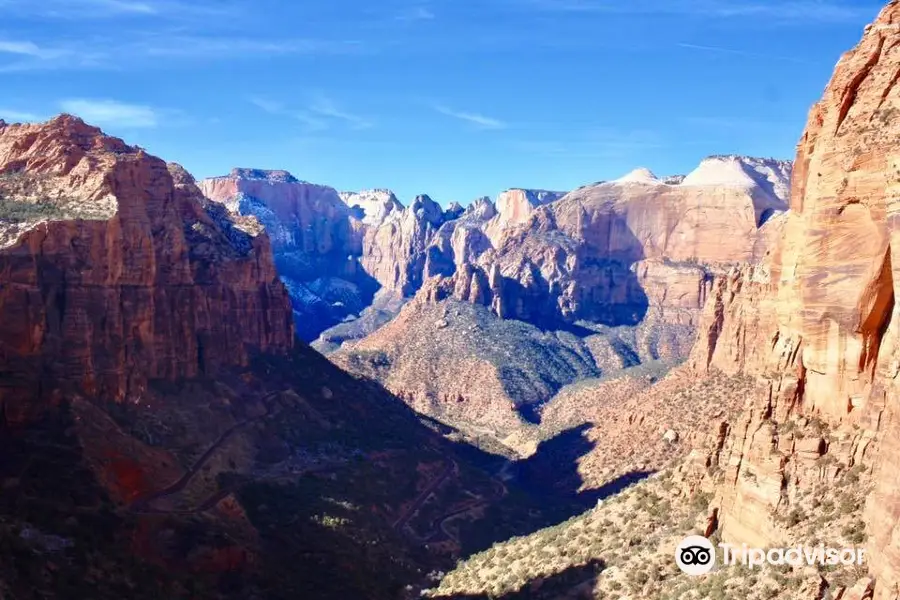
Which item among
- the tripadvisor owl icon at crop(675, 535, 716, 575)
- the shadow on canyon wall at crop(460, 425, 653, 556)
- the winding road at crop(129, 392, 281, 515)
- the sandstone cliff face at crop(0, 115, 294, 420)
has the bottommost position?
the shadow on canyon wall at crop(460, 425, 653, 556)

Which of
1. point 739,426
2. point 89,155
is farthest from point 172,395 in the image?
point 739,426

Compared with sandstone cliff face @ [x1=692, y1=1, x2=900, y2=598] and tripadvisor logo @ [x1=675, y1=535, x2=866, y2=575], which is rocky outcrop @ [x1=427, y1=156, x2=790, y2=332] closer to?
sandstone cliff face @ [x1=692, y1=1, x2=900, y2=598]

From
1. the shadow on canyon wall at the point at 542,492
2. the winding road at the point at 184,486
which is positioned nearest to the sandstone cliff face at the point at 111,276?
the winding road at the point at 184,486

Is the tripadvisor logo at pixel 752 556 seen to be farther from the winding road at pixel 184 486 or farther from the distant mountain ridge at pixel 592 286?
the distant mountain ridge at pixel 592 286

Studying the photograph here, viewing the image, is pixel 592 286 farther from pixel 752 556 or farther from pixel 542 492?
pixel 752 556

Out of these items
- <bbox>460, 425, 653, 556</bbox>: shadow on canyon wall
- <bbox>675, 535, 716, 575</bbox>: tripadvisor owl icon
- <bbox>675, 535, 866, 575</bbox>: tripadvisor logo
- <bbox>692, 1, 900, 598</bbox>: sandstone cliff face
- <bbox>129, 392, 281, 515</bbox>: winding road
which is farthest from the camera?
<bbox>460, 425, 653, 556</bbox>: shadow on canyon wall

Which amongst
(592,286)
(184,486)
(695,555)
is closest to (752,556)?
(695,555)

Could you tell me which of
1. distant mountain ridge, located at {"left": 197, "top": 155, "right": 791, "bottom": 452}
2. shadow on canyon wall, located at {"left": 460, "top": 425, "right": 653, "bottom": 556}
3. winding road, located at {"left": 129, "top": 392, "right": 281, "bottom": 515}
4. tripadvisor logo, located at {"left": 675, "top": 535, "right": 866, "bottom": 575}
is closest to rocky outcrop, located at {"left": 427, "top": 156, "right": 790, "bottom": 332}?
distant mountain ridge, located at {"left": 197, "top": 155, "right": 791, "bottom": 452}
